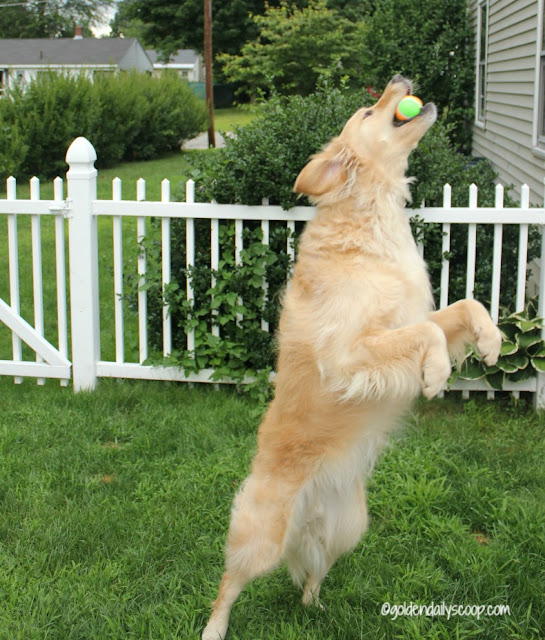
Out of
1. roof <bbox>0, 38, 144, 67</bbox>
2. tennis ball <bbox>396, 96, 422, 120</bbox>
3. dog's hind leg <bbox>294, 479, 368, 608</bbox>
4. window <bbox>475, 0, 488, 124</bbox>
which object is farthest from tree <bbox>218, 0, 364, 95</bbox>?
dog's hind leg <bbox>294, 479, 368, 608</bbox>

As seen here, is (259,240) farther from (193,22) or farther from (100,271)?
(193,22)

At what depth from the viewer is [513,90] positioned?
9391 mm

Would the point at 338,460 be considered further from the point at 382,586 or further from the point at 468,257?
the point at 468,257

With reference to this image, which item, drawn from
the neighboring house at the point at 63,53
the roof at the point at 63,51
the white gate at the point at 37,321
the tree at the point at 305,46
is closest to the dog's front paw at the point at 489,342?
the white gate at the point at 37,321

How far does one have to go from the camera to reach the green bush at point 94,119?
1780 centimetres

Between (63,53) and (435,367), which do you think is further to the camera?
(63,53)

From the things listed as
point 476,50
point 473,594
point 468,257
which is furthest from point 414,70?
point 473,594

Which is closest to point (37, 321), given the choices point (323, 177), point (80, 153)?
point (80, 153)

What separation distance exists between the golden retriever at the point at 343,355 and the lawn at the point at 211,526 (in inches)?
9.9

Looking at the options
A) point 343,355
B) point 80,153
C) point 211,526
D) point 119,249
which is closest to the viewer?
point 343,355

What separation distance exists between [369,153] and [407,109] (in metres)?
0.26

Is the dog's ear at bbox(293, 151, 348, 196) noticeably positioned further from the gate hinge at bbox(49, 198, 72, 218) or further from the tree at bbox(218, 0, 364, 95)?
the tree at bbox(218, 0, 364, 95)

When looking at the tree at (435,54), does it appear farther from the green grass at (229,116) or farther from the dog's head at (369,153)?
the green grass at (229,116)

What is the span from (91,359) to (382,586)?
305cm
